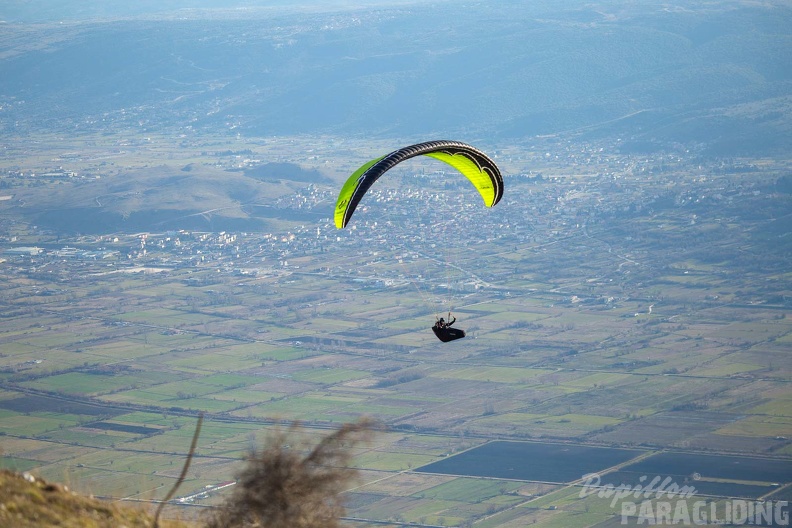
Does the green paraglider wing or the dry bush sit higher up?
the green paraglider wing

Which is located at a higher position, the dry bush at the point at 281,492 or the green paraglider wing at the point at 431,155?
the green paraglider wing at the point at 431,155

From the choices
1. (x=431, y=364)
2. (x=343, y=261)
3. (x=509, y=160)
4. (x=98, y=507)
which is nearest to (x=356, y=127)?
(x=509, y=160)

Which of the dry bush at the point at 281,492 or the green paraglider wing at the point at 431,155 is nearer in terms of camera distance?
the dry bush at the point at 281,492

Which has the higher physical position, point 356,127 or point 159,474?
point 356,127

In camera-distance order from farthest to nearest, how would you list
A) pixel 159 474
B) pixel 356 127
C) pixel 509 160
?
pixel 356 127, pixel 509 160, pixel 159 474

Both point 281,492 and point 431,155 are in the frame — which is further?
point 431,155

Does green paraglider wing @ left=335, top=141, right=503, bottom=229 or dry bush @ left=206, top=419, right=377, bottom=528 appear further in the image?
green paraglider wing @ left=335, top=141, right=503, bottom=229

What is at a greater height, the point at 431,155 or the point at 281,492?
the point at 431,155

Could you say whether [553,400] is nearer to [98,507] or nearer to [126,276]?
[98,507]
